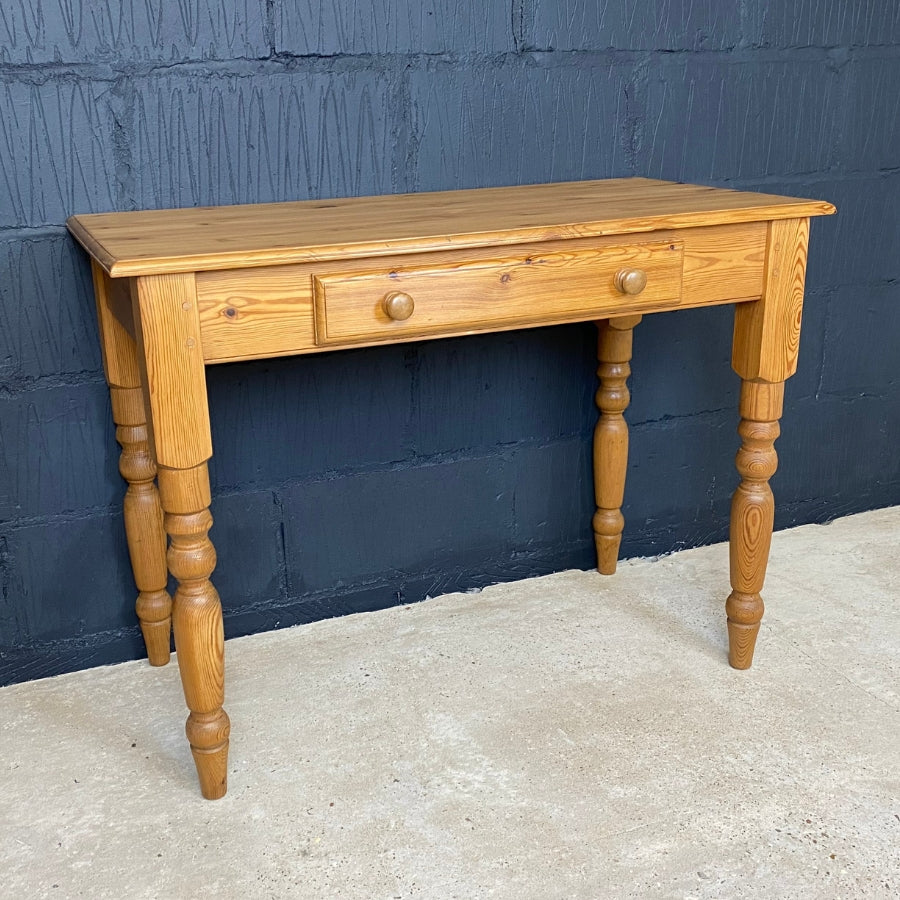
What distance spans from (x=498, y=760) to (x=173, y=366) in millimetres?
849

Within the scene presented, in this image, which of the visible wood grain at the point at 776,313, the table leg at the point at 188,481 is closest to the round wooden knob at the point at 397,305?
the table leg at the point at 188,481

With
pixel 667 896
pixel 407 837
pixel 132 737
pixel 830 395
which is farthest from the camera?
pixel 830 395

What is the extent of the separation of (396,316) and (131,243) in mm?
395

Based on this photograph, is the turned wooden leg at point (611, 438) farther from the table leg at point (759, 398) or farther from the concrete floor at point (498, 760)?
the table leg at point (759, 398)

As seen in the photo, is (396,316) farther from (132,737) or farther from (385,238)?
(132,737)

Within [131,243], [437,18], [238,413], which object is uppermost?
[437,18]

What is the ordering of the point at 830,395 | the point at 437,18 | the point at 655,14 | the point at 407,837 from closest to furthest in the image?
1. the point at 407,837
2. the point at 437,18
3. the point at 655,14
4. the point at 830,395

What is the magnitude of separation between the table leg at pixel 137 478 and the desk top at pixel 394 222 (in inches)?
7.5

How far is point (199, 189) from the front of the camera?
1946 mm

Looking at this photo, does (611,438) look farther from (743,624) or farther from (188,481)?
(188,481)

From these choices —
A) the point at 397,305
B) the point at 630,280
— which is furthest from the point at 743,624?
the point at 397,305

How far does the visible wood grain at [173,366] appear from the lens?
144cm

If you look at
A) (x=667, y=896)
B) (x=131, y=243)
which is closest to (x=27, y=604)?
(x=131, y=243)

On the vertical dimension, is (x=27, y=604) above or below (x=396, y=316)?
below
